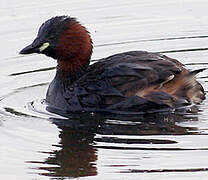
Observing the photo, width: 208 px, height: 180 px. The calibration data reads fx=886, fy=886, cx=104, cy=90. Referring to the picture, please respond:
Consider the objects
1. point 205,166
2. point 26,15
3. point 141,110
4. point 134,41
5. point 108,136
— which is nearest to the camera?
point 205,166

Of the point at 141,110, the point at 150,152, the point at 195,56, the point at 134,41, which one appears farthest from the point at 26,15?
the point at 150,152

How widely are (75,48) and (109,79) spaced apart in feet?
2.69

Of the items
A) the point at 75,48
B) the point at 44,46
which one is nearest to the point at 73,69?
the point at 75,48

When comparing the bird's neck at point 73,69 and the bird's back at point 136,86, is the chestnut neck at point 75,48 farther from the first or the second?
the bird's back at point 136,86

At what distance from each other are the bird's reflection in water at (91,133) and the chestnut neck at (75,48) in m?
0.80

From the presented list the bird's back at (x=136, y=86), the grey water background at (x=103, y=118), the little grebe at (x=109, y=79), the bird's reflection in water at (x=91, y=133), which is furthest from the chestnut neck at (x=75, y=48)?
the bird's reflection in water at (x=91, y=133)

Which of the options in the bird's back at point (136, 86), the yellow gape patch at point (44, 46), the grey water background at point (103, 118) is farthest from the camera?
the yellow gape patch at point (44, 46)

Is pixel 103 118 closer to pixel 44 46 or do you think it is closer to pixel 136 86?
pixel 136 86

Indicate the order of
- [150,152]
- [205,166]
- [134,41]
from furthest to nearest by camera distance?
[134,41]
[150,152]
[205,166]

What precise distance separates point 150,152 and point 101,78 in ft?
6.24

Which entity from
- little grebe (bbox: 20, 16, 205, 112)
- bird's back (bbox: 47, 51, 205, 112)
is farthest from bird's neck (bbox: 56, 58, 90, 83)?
bird's back (bbox: 47, 51, 205, 112)

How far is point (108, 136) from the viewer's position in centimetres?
986

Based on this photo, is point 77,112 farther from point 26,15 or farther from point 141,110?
point 26,15

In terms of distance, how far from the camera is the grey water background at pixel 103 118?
8.78m
